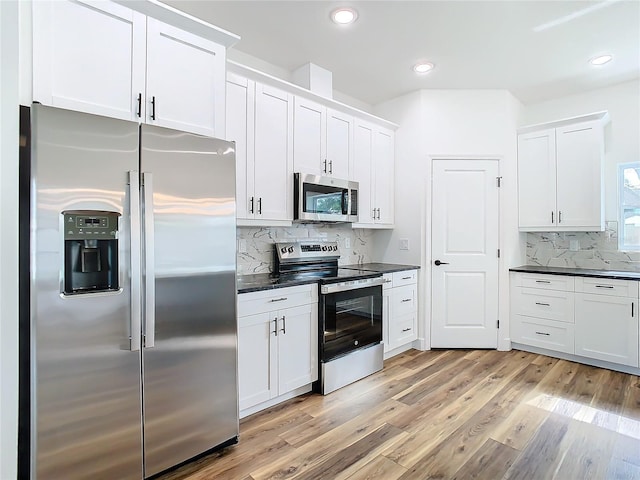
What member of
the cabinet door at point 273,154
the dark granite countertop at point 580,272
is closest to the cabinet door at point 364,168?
the cabinet door at point 273,154

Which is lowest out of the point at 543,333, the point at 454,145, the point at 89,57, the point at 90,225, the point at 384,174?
the point at 543,333

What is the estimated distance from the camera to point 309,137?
10.4ft

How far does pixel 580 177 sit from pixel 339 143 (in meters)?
2.56

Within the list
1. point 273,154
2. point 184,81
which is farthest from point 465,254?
point 184,81

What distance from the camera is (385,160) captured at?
158 inches

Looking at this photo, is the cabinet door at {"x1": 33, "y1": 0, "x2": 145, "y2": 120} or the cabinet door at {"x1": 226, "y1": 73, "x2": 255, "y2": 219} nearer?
the cabinet door at {"x1": 33, "y1": 0, "x2": 145, "y2": 120}

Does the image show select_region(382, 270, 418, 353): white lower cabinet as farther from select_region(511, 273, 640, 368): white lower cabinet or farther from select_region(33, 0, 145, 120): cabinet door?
select_region(33, 0, 145, 120): cabinet door

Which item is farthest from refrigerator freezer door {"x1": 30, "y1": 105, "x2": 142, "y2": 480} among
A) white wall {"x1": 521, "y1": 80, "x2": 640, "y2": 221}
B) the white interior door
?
white wall {"x1": 521, "y1": 80, "x2": 640, "y2": 221}

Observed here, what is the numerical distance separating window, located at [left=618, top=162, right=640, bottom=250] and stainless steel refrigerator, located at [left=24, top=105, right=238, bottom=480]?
413cm

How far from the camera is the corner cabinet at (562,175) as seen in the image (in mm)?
3564

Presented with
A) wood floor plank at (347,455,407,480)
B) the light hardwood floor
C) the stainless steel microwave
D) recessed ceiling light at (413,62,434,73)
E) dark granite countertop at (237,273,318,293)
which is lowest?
wood floor plank at (347,455,407,480)

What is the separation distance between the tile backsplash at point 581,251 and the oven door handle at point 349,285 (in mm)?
2280

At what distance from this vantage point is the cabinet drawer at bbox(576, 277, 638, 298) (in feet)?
10.3

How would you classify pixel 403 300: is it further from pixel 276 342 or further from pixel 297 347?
pixel 276 342
